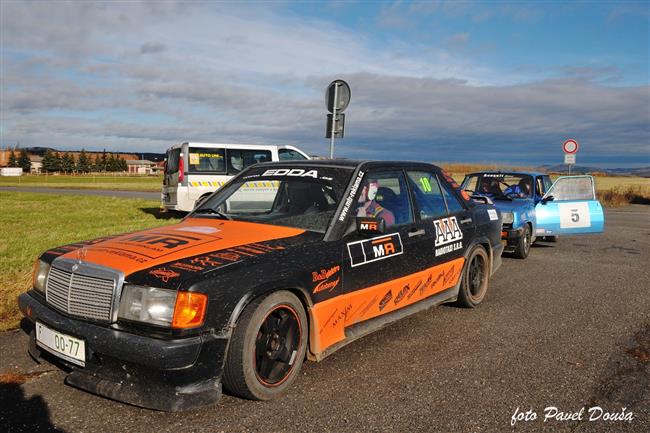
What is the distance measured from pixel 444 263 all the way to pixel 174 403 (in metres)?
3.02

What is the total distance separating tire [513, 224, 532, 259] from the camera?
8.72m

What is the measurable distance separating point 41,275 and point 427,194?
11.0ft

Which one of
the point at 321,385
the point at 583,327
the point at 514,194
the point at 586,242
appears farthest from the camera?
the point at 586,242

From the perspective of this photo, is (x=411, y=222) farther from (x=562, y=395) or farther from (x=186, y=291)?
(x=186, y=291)

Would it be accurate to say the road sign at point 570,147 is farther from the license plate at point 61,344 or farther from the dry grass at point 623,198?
the license plate at point 61,344

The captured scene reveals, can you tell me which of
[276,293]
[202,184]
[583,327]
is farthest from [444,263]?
[202,184]

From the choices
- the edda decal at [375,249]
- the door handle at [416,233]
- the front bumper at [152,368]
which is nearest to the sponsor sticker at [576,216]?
the door handle at [416,233]

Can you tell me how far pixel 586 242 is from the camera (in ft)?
36.7

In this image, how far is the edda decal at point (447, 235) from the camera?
4942 millimetres

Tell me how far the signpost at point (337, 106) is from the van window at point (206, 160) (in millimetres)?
6116

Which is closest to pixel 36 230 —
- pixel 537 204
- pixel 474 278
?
pixel 474 278

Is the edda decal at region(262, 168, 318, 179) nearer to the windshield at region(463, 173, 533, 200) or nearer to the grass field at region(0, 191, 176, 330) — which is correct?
the grass field at region(0, 191, 176, 330)

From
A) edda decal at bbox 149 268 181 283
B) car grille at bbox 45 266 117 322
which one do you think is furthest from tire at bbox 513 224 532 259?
car grille at bbox 45 266 117 322

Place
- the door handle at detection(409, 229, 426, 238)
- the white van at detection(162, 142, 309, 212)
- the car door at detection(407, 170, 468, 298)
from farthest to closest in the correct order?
the white van at detection(162, 142, 309, 212), the car door at detection(407, 170, 468, 298), the door handle at detection(409, 229, 426, 238)
